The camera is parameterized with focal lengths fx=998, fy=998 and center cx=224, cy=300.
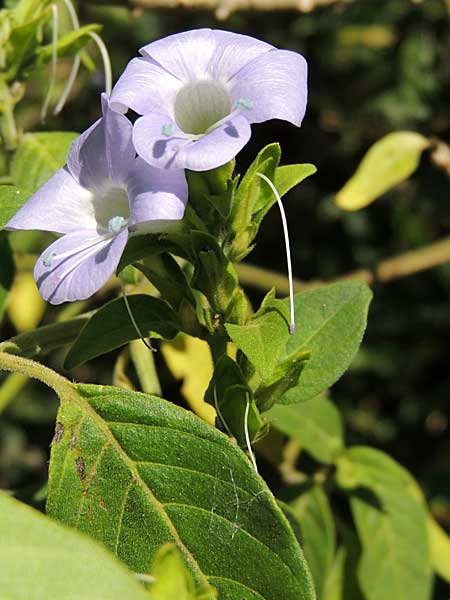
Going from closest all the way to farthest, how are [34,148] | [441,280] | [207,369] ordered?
[34,148] < [207,369] < [441,280]

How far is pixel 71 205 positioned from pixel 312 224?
1239 mm

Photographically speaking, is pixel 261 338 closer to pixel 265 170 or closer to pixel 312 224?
pixel 265 170

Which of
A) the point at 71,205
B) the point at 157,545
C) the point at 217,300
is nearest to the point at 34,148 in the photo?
the point at 71,205

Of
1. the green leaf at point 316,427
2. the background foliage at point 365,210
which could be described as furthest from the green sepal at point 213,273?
the background foliage at point 365,210

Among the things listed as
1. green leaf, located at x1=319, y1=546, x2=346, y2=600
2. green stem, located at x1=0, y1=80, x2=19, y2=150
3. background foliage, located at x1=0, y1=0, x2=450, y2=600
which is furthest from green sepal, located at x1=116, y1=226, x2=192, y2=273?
background foliage, located at x1=0, y1=0, x2=450, y2=600

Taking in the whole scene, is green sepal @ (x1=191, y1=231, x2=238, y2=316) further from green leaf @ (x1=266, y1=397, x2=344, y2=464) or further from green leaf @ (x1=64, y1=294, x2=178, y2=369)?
green leaf @ (x1=266, y1=397, x2=344, y2=464)

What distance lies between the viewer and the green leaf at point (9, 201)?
0.94 m

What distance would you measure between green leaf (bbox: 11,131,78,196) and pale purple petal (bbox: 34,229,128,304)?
0.32 meters

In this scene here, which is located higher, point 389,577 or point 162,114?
point 162,114

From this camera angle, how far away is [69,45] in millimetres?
1214

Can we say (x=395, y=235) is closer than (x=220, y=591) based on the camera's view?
No

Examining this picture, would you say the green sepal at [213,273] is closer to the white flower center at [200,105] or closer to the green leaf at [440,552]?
the white flower center at [200,105]

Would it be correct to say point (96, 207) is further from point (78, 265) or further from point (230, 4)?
point (230, 4)

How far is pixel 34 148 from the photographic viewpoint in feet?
3.96
